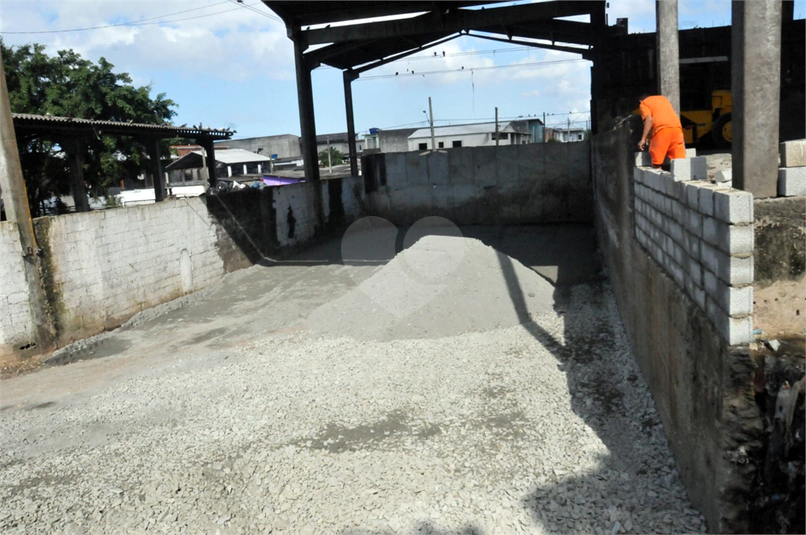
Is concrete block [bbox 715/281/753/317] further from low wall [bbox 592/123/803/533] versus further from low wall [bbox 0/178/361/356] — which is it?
low wall [bbox 0/178/361/356]

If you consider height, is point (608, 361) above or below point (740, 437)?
below

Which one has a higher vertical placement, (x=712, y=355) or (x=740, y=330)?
(x=740, y=330)

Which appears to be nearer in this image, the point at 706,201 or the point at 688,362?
the point at 706,201

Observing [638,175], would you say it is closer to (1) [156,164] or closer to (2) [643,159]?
(2) [643,159]

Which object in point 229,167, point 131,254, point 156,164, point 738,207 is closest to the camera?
point 738,207

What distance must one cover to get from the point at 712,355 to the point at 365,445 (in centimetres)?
279

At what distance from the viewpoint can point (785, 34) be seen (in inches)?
584

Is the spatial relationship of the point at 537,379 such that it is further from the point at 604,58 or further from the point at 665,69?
the point at 604,58

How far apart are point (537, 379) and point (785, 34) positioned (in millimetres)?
13381

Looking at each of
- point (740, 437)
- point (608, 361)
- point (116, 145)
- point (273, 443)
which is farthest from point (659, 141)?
point (116, 145)

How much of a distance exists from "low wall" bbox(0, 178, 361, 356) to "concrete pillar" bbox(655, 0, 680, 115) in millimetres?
8060

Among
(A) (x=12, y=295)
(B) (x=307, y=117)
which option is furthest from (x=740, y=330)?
(B) (x=307, y=117)

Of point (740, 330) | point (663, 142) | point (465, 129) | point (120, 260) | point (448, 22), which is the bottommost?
point (120, 260)

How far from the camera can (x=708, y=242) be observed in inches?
132
